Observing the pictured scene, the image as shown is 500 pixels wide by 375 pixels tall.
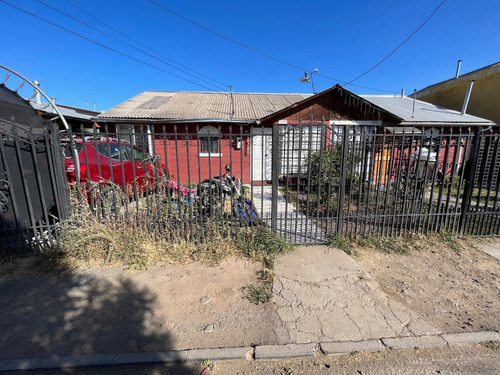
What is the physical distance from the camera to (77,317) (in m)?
2.38

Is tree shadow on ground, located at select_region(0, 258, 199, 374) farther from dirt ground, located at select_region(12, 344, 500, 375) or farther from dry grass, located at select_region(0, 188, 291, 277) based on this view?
dry grass, located at select_region(0, 188, 291, 277)

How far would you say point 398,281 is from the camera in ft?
10.0

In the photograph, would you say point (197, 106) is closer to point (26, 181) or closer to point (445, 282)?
point (26, 181)

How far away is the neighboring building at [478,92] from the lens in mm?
12214

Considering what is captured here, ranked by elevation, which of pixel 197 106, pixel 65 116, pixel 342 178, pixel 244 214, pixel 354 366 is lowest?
pixel 354 366

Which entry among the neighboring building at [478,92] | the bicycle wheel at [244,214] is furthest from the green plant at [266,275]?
the neighboring building at [478,92]

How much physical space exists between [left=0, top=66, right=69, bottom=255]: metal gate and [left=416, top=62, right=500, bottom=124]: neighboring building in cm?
1835

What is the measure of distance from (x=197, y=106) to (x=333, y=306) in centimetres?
1106

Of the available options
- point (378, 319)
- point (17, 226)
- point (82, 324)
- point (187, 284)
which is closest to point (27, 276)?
point (17, 226)

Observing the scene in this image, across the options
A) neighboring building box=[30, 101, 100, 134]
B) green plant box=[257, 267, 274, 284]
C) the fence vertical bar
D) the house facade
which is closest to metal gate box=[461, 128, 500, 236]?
the fence vertical bar

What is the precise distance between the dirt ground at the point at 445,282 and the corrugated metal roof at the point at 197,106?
291 inches

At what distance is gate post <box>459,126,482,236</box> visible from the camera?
390 cm

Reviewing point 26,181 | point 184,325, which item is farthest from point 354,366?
point 26,181

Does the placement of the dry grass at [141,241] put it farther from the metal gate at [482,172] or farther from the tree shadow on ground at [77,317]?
the metal gate at [482,172]
